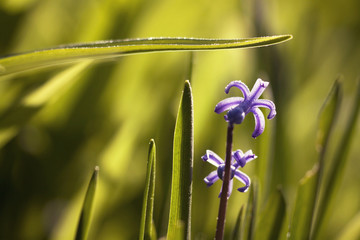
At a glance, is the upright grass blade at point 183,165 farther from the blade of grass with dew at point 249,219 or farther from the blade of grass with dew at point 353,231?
the blade of grass with dew at point 353,231

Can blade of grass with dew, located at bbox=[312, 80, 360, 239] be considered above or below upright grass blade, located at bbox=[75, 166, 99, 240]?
above

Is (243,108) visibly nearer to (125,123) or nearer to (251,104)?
(251,104)

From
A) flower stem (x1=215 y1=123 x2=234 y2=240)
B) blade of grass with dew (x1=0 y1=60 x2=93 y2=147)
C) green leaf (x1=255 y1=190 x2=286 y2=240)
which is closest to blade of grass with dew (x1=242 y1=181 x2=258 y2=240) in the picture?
green leaf (x1=255 y1=190 x2=286 y2=240)

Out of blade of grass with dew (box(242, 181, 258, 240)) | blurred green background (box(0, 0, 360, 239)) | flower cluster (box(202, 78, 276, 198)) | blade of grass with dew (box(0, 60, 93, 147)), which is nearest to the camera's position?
flower cluster (box(202, 78, 276, 198))

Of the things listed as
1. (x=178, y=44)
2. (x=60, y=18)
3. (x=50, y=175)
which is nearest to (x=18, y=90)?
(x=50, y=175)

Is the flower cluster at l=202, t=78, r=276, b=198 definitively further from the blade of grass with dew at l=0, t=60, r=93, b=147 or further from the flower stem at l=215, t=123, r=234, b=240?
the blade of grass with dew at l=0, t=60, r=93, b=147

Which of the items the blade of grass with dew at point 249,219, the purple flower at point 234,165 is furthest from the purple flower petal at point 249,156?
the blade of grass with dew at point 249,219
